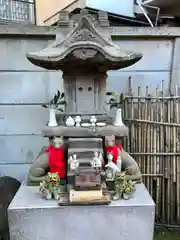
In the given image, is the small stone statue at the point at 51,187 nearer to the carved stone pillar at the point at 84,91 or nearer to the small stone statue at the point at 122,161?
the small stone statue at the point at 122,161

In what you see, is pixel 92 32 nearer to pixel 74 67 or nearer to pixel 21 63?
pixel 74 67

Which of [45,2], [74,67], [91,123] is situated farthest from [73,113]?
[45,2]

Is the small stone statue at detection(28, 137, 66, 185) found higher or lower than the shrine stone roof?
lower

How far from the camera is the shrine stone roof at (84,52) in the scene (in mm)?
2410

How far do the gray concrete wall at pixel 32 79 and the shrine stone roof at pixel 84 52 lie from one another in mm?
1292

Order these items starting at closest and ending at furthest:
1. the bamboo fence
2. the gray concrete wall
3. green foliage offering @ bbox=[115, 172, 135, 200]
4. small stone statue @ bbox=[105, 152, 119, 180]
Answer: green foliage offering @ bbox=[115, 172, 135, 200]
small stone statue @ bbox=[105, 152, 119, 180]
the bamboo fence
the gray concrete wall

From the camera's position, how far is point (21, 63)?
12.7 feet

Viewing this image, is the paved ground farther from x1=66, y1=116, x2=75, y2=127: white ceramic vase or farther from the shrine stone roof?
the shrine stone roof

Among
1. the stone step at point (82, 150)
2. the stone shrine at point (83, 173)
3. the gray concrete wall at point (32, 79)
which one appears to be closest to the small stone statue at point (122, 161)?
the stone shrine at point (83, 173)

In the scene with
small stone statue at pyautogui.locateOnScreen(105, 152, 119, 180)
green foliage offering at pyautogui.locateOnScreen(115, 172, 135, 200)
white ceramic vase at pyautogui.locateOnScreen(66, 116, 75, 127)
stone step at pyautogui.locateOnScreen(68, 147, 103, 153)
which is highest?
white ceramic vase at pyautogui.locateOnScreen(66, 116, 75, 127)

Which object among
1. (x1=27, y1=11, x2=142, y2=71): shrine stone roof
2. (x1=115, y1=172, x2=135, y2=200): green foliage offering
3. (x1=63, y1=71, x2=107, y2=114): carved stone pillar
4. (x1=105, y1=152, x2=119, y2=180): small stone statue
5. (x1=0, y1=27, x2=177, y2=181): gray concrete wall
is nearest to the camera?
(x1=27, y1=11, x2=142, y2=71): shrine stone roof

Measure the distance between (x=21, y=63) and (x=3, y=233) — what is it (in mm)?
2127

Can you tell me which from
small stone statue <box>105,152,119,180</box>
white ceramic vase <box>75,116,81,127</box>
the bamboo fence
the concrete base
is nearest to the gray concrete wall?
the bamboo fence

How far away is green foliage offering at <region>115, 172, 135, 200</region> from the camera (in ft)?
8.30
